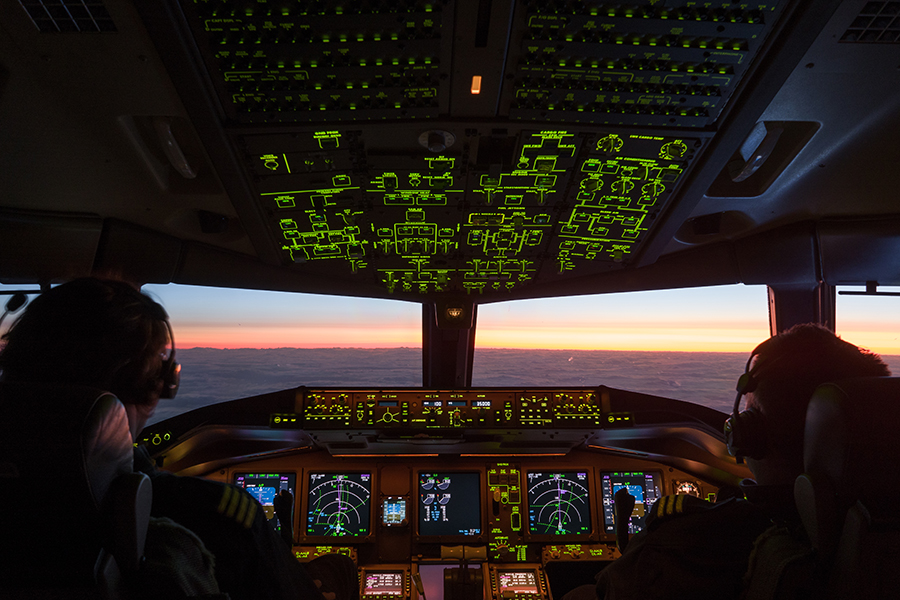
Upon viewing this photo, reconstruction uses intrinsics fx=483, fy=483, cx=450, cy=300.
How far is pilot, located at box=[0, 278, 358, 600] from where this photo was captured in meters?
0.85

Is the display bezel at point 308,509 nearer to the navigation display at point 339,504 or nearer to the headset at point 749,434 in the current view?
the navigation display at point 339,504

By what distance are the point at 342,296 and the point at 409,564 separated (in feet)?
5.41

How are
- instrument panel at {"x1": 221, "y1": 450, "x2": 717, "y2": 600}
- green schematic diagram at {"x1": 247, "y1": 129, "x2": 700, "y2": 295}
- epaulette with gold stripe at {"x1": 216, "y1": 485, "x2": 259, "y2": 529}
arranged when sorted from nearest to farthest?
epaulette with gold stripe at {"x1": 216, "y1": 485, "x2": 259, "y2": 529}, green schematic diagram at {"x1": 247, "y1": 129, "x2": 700, "y2": 295}, instrument panel at {"x1": 221, "y1": 450, "x2": 717, "y2": 600}

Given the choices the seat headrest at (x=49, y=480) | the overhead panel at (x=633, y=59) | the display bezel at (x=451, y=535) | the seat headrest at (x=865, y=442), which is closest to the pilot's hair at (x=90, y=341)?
the seat headrest at (x=49, y=480)

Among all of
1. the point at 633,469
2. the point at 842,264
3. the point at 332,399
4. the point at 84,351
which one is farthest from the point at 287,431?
the point at 842,264

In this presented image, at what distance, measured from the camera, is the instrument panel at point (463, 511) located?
263cm

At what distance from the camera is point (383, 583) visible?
2559 mm

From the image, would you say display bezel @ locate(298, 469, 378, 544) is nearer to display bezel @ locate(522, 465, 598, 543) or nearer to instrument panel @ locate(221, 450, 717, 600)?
instrument panel @ locate(221, 450, 717, 600)

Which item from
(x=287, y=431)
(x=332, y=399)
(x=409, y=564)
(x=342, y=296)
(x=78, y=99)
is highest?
(x=78, y=99)

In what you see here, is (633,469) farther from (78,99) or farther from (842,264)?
(78,99)

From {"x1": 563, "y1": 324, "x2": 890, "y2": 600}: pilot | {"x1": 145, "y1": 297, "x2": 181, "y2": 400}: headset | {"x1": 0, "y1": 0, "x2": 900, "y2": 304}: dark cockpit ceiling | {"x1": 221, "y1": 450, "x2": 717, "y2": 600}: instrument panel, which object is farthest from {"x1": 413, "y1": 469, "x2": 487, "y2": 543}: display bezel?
{"x1": 145, "y1": 297, "x2": 181, "y2": 400}: headset

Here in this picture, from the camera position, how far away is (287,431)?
256cm

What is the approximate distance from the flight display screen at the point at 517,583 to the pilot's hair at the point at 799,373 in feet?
6.16

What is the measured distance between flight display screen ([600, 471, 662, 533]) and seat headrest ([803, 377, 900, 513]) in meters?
2.07
